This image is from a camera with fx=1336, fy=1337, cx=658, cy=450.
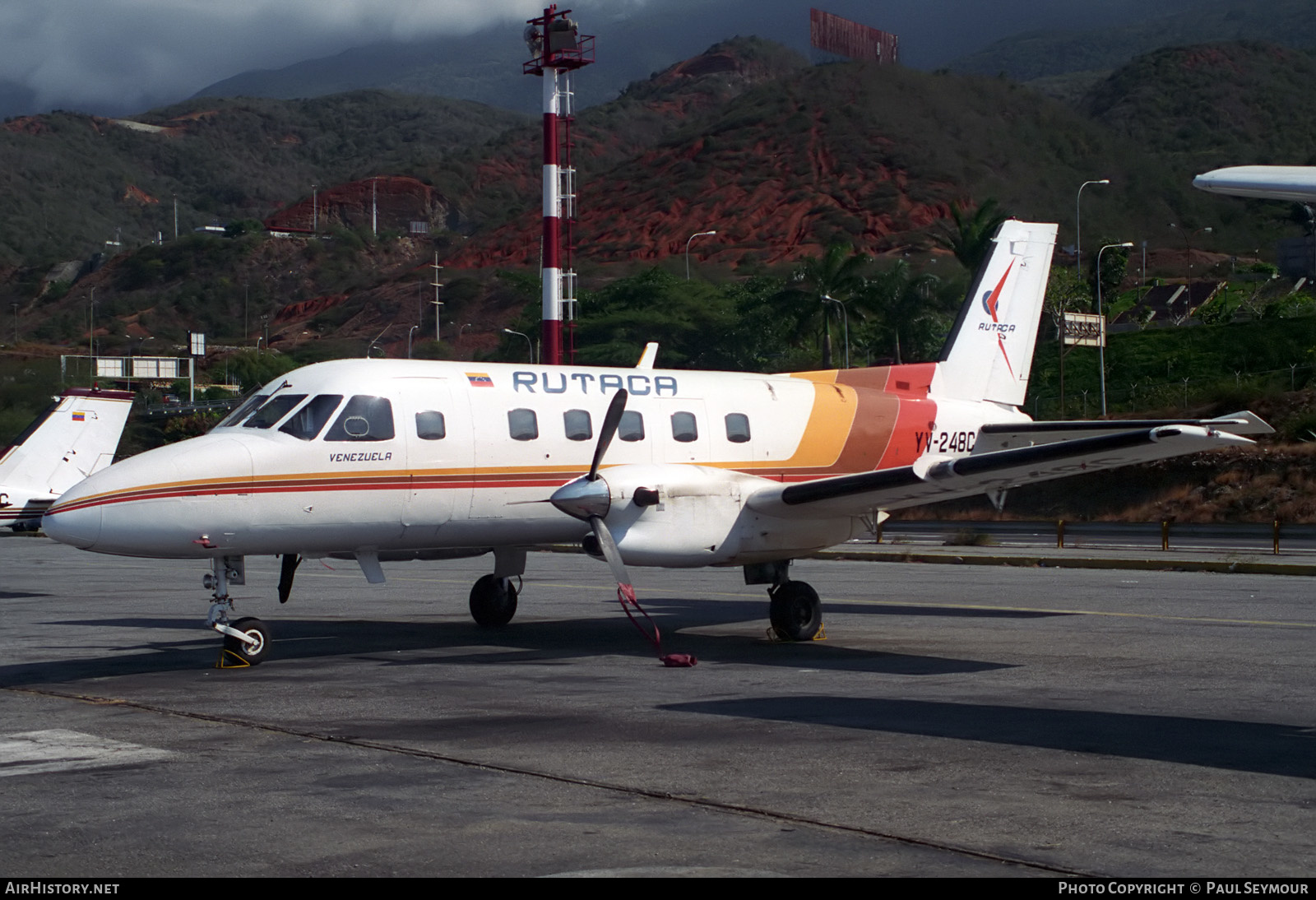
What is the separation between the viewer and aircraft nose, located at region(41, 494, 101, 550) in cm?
1359

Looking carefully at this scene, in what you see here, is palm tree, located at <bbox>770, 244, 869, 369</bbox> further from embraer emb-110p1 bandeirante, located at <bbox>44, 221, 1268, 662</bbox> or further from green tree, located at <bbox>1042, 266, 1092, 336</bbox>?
embraer emb-110p1 bandeirante, located at <bbox>44, 221, 1268, 662</bbox>

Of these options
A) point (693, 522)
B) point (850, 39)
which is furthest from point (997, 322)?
point (850, 39)

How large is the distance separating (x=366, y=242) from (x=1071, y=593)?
18436cm

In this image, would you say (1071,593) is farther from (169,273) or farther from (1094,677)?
(169,273)

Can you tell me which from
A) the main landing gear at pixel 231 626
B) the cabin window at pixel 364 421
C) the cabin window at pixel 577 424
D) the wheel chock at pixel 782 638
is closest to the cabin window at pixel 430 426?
the cabin window at pixel 364 421

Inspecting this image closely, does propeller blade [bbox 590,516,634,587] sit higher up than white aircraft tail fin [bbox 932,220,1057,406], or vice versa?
white aircraft tail fin [bbox 932,220,1057,406]

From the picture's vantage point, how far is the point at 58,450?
31156 mm

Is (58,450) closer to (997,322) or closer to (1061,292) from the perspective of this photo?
(997,322)

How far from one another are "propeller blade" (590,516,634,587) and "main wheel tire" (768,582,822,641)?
2589 millimetres

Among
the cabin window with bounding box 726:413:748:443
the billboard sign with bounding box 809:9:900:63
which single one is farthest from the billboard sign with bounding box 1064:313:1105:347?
the billboard sign with bounding box 809:9:900:63

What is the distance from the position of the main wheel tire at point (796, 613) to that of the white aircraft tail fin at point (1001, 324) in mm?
5015

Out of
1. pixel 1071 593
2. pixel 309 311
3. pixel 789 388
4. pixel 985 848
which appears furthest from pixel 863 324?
pixel 309 311

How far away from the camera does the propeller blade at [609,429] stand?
1570 cm

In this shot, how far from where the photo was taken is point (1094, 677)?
1344 cm
